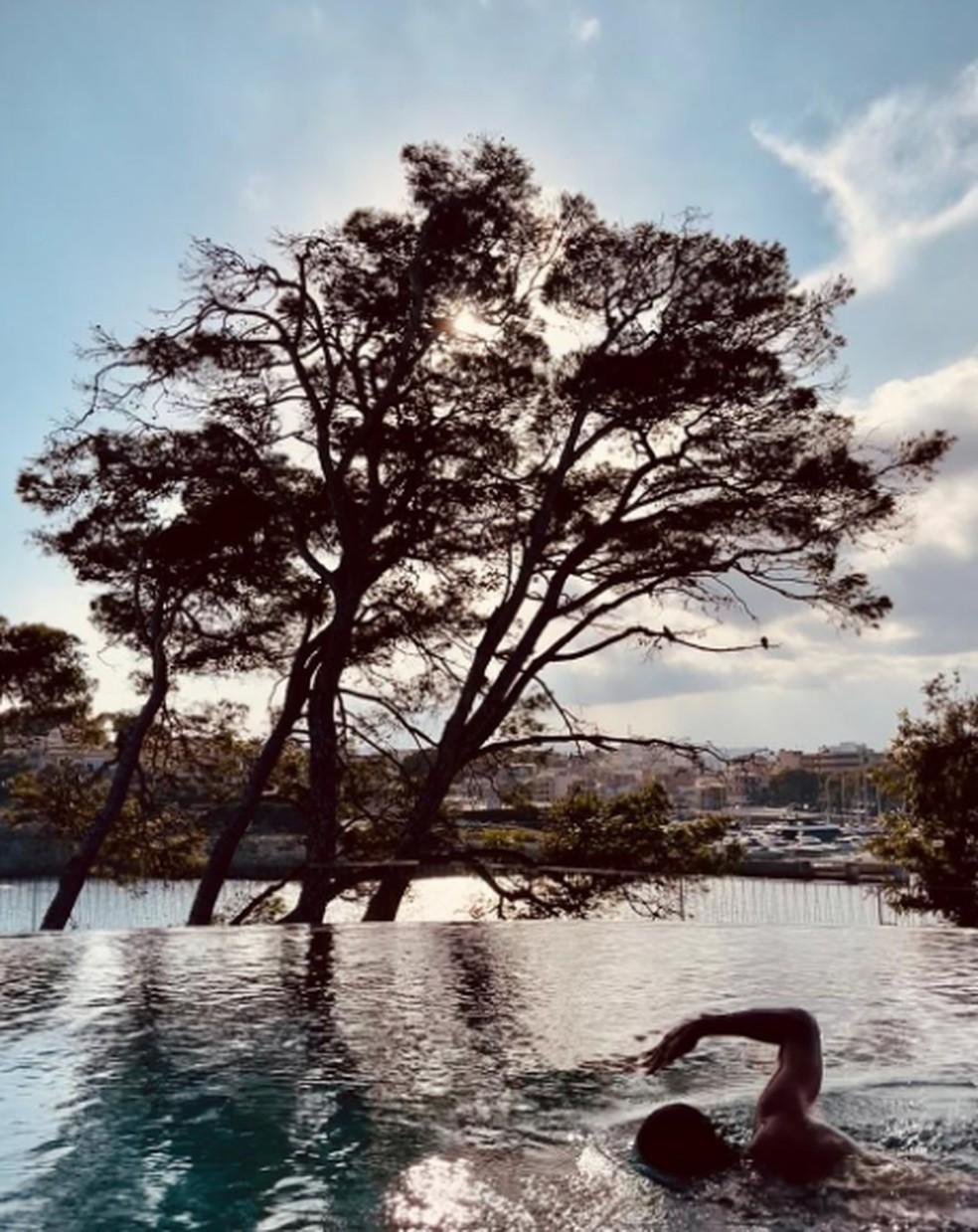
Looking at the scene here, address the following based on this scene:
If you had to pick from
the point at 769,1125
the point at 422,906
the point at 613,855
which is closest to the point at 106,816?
the point at 613,855

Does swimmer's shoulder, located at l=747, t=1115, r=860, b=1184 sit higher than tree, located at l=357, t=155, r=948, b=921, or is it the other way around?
tree, located at l=357, t=155, r=948, b=921

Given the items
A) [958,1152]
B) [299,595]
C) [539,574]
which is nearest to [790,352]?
[539,574]

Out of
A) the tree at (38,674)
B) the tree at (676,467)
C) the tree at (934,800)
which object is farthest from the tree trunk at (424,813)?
the tree at (934,800)

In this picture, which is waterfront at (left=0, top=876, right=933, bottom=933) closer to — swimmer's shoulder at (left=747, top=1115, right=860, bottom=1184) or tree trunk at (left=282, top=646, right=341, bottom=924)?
tree trunk at (left=282, top=646, right=341, bottom=924)

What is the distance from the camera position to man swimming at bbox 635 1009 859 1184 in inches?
135

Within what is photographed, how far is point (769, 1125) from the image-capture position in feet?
11.4

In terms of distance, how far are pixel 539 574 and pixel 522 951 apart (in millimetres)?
5580

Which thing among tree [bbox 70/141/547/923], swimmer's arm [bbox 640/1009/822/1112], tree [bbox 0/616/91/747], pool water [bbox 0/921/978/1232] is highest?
tree [bbox 70/141/547/923]

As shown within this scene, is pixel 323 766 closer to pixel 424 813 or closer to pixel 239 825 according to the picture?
pixel 424 813

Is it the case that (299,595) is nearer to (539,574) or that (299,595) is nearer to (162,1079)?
(539,574)

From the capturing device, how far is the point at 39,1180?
3.44 metres

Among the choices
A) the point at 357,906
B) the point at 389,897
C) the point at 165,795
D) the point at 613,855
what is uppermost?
the point at 165,795

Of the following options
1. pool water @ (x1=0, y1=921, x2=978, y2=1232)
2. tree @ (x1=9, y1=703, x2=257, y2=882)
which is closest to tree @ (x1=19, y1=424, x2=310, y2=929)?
tree @ (x1=9, y1=703, x2=257, y2=882)

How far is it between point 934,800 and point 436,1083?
647 inches
